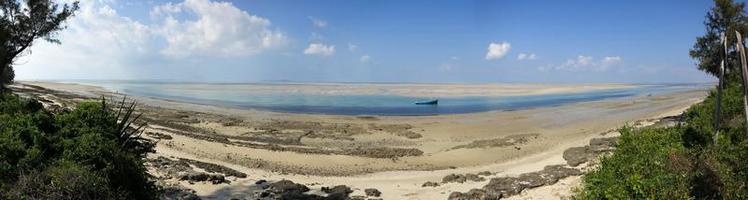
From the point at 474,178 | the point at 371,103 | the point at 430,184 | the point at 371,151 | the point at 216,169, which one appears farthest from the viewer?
the point at 371,103

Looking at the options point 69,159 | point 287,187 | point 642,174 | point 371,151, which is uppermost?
point 69,159

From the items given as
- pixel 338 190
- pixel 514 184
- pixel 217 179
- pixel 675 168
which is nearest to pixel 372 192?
pixel 338 190

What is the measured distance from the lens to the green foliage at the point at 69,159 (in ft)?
21.8

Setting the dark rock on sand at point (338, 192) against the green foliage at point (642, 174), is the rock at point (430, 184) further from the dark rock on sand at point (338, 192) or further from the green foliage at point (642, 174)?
the green foliage at point (642, 174)

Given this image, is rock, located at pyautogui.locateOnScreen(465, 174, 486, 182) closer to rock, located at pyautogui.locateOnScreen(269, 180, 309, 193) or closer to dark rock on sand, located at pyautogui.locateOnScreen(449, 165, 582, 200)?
dark rock on sand, located at pyautogui.locateOnScreen(449, 165, 582, 200)

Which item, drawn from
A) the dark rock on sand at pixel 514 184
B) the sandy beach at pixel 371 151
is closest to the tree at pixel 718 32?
the sandy beach at pixel 371 151

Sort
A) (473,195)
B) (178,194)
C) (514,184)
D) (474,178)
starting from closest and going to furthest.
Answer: (178,194) → (473,195) → (514,184) → (474,178)

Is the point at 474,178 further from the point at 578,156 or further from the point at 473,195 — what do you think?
the point at 578,156

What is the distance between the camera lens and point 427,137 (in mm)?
28156

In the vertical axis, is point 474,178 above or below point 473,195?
below

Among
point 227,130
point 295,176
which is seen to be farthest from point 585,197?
point 227,130

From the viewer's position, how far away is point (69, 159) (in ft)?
24.6

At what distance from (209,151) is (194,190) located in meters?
7.95

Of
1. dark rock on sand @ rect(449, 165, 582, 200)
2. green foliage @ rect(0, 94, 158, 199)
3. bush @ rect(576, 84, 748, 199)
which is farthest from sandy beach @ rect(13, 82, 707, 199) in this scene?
green foliage @ rect(0, 94, 158, 199)
